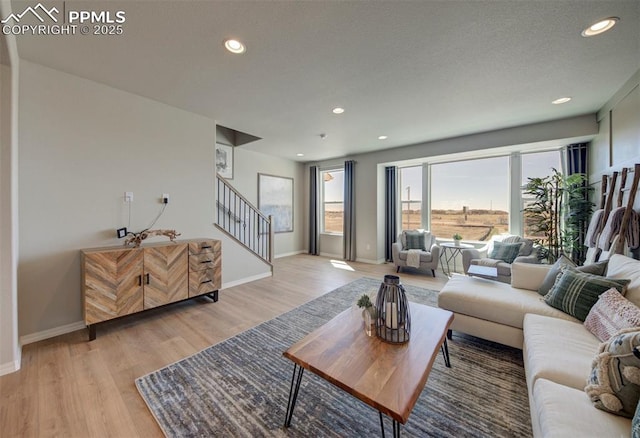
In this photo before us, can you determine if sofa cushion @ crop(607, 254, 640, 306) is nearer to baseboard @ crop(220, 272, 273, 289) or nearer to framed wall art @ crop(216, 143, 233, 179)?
baseboard @ crop(220, 272, 273, 289)

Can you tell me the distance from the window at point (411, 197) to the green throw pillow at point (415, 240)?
0.63 meters

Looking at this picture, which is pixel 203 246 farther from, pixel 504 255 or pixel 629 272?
pixel 504 255

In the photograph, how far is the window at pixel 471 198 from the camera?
15.3 ft

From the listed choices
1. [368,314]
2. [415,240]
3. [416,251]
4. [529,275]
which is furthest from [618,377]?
[415,240]

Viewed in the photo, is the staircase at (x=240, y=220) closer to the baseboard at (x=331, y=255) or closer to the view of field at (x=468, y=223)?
the baseboard at (x=331, y=255)

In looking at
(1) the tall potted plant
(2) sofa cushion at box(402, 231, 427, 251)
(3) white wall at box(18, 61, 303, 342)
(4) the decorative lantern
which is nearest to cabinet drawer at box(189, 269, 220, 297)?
(3) white wall at box(18, 61, 303, 342)

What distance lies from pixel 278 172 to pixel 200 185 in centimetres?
298

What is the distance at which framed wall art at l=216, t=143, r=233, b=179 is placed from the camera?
5.01m

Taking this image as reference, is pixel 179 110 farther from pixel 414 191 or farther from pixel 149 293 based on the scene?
pixel 414 191

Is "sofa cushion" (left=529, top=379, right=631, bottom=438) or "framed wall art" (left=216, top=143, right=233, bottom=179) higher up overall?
"framed wall art" (left=216, top=143, right=233, bottom=179)

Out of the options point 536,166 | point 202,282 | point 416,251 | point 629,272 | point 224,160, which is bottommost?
point 202,282

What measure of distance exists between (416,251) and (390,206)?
4.73 feet

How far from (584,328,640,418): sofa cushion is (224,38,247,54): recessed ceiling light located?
3022 mm

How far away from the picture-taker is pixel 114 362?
2.01m
